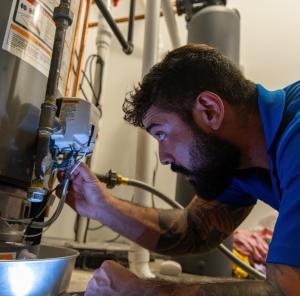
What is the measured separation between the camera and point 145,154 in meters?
1.06

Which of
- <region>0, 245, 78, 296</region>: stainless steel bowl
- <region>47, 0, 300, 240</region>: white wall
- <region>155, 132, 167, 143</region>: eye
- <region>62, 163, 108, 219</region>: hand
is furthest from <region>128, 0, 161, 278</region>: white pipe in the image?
<region>47, 0, 300, 240</region>: white wall

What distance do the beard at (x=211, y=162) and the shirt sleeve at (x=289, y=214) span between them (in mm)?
178

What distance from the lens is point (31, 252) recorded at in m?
0.57

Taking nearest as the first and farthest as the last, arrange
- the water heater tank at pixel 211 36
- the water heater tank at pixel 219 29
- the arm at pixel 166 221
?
the arm at pixel 166 221, the water heater tank at pixel 211 36, the water heater tank at pixel 219 29

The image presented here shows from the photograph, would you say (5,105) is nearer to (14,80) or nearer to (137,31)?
(14,80)

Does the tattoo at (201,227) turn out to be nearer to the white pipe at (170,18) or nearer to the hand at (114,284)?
the hand at (114,284)

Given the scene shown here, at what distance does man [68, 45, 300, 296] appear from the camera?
0.50 metres

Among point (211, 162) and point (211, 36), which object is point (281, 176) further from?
point (211, 36)

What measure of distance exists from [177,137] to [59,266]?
37cm

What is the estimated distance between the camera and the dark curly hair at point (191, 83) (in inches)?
27.6

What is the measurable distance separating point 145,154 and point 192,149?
1.17 feet

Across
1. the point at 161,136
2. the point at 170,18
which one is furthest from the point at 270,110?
the point at 170,18

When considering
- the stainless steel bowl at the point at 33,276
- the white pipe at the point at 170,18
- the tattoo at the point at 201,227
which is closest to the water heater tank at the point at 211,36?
the white pipe at the point at 170,18

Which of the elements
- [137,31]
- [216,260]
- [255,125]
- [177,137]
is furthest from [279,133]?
[137,31]
